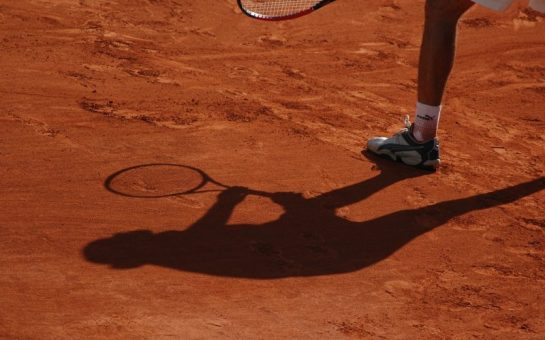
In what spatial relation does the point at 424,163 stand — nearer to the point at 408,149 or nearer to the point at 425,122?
the point at 408,149

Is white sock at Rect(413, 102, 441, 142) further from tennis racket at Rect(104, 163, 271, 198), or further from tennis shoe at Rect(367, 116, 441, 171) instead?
tennis racket at Rect(104, 163, 271, 198)

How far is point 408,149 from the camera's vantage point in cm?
548

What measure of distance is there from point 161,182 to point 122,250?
719mm

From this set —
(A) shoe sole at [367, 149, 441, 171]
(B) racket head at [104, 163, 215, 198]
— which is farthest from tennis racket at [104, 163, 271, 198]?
(A) shoe sole at [367, 149, 441, 171]

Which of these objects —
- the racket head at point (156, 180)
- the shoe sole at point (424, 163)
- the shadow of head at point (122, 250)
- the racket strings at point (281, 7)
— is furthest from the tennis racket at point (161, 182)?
the racket strings at point (281, 7)

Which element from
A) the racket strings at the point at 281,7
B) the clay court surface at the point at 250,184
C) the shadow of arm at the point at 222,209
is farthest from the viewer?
the racket strings at the point at 281,7

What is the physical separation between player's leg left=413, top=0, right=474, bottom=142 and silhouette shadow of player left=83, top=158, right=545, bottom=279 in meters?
0.52

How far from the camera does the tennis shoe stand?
5453mm

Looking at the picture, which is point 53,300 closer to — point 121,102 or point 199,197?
point 199,197

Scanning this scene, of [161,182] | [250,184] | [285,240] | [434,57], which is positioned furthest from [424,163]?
[161,182]

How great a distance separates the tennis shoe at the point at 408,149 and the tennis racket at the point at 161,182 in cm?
89

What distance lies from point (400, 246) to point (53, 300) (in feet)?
5.57

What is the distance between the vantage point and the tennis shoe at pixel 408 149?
5453mm

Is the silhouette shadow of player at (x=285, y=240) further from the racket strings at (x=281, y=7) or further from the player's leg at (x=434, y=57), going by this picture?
the racket strings at (x=281, y=7)
